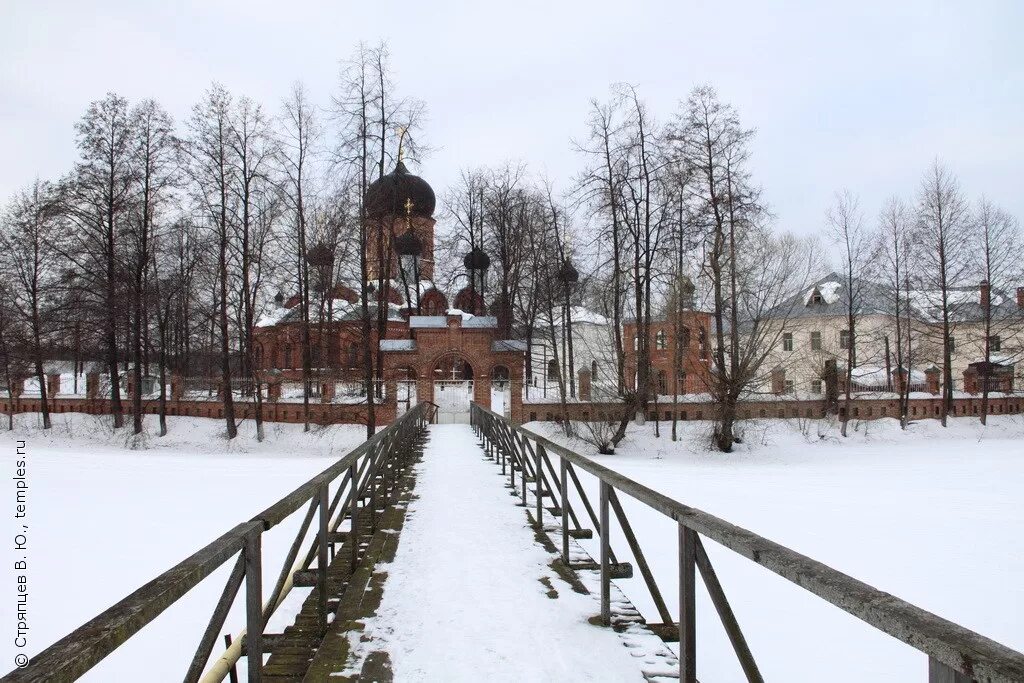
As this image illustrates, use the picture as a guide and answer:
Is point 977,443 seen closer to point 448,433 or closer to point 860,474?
point 860,474

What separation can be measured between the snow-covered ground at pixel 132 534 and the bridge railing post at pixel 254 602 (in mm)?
2340

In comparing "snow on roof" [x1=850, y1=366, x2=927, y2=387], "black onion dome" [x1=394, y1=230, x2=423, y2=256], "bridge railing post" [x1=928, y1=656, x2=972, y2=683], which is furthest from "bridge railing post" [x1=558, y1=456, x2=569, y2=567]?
"snow on roof" [x1=850, y1=366, x2=927, y2=387]

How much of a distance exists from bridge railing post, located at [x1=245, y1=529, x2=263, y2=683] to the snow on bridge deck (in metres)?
0.67

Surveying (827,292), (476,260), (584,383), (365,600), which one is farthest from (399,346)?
(827,292)

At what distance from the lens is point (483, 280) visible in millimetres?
33938

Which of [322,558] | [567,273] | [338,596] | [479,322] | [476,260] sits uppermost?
[476,260]

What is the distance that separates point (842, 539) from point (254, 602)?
26.0 ft

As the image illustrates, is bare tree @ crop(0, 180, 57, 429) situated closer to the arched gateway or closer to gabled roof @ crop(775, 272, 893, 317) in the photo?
the arched gateway

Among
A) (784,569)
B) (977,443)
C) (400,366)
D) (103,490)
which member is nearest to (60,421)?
(400,366)

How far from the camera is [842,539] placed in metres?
8.45

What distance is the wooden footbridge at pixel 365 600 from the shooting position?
1341 mm

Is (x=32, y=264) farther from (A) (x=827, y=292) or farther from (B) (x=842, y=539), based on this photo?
(A) (x=827, y=292)

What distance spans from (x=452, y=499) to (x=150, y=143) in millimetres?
20593

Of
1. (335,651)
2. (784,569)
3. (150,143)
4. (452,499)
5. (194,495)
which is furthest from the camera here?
(150,143)
